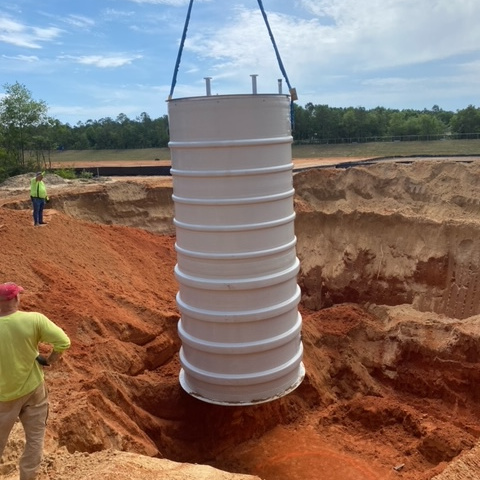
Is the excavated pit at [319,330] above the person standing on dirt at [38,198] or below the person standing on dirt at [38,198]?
below

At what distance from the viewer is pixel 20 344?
4.79 meters

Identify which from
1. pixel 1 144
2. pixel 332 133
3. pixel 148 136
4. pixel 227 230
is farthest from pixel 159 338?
pixel 148 136

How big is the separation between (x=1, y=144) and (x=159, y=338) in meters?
30.5

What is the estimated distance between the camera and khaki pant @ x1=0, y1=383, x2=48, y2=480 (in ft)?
16.0

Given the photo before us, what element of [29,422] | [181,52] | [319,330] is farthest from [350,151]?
[29,422]

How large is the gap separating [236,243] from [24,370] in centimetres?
255

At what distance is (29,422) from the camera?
196 inches

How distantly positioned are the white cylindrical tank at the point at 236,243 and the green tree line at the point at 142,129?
61.4ft

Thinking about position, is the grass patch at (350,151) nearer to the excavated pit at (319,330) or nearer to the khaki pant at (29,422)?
the excavated pit at (319,330)

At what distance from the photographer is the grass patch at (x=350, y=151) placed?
3872 centimetres

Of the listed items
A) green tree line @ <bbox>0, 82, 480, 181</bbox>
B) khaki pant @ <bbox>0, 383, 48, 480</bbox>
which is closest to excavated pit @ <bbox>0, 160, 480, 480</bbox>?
khaki pant @ <bbox>0, 383, 48, 480</bbox>

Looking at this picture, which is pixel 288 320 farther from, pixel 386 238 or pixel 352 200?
pixel 352 200

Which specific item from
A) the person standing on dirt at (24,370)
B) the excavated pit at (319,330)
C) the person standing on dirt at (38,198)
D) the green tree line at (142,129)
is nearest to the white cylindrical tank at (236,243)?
the excavated pit at (319,330)

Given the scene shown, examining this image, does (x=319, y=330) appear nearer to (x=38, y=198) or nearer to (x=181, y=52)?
(x=181, y=52)
